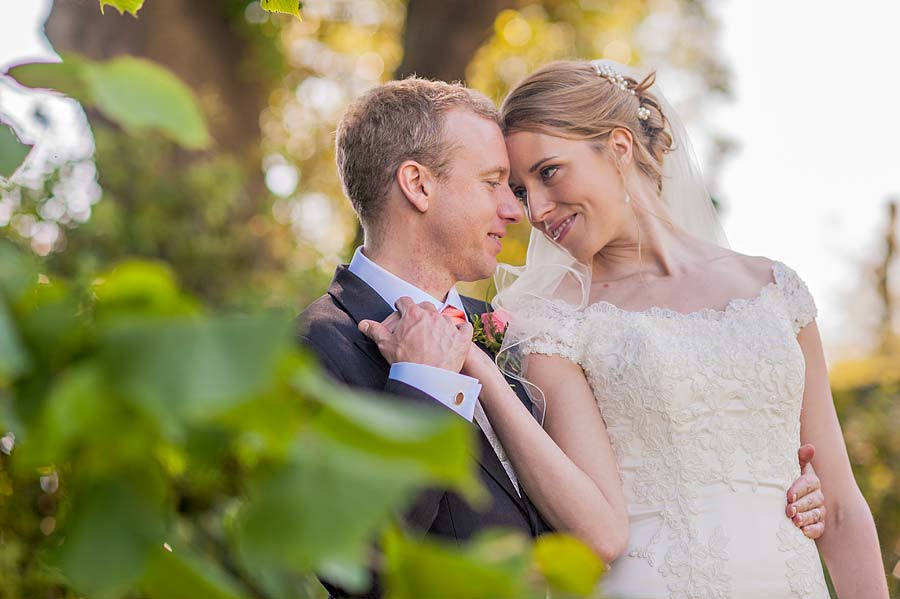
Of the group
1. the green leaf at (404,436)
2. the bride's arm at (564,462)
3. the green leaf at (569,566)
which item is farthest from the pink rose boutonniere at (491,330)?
the green leaf at (404,436)

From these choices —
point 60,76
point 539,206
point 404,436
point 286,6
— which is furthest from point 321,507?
point 539,206

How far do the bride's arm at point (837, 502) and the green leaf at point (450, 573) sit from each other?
2595 mm

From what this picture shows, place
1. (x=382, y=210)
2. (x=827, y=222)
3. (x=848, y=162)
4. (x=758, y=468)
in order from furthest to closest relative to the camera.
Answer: (x=827, y=222), (x=848, y=162), (x=382, y=210), (x=758, y=468)

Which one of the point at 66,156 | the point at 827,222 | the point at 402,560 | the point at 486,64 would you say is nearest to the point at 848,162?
the point at 827,222

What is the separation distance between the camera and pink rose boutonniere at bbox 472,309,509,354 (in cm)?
296

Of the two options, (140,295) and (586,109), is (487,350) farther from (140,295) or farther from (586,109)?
(140,295)

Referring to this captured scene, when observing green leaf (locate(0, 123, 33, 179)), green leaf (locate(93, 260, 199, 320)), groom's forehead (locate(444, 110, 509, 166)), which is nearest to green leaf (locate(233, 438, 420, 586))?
green leaf (locate(93, 260, 199, 320))

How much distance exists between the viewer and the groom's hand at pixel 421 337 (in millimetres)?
2492

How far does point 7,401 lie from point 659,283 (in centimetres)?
273

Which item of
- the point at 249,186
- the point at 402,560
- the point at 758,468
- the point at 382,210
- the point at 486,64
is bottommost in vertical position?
the point at 249,186

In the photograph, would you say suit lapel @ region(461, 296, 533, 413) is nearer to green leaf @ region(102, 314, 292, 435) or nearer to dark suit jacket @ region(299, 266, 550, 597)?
dark suit jacket @ region(299, 266, 550, 597)

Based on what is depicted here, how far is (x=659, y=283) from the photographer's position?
311 cm

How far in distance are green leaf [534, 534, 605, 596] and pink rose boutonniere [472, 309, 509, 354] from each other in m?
2.33

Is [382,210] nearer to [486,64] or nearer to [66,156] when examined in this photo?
[66,156]
